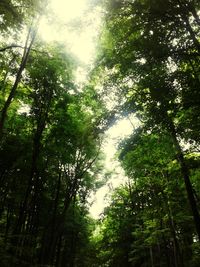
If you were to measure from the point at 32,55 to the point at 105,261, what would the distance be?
93.1ft

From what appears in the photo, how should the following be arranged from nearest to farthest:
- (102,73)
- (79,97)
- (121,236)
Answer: (102,73) < (79,97) < (121,236)

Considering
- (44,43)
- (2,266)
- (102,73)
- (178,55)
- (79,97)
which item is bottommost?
(2,266)

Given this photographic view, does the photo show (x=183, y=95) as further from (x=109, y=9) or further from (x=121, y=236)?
(x=121, y=236)

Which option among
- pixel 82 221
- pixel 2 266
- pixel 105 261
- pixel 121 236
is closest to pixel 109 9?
Result: pixel 2 266

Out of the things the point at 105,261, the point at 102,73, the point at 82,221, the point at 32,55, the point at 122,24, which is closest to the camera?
the point at 122,24

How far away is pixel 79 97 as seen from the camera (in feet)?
64.3

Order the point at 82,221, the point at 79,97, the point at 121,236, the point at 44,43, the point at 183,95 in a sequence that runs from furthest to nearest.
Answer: the point at 121,236 < the point at 82,221 < the point at 79,97 < the point at 44,43 < the point at 183,95

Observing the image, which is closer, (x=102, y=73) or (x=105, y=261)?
(x=102, y=73)

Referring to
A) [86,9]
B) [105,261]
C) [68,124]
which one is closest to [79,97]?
[68,124]

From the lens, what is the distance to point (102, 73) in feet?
35.2

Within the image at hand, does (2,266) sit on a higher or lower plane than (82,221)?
lower

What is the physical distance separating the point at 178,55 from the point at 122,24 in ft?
7.18

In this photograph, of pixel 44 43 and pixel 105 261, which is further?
pixel 105 261

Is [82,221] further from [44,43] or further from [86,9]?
[86,9]
